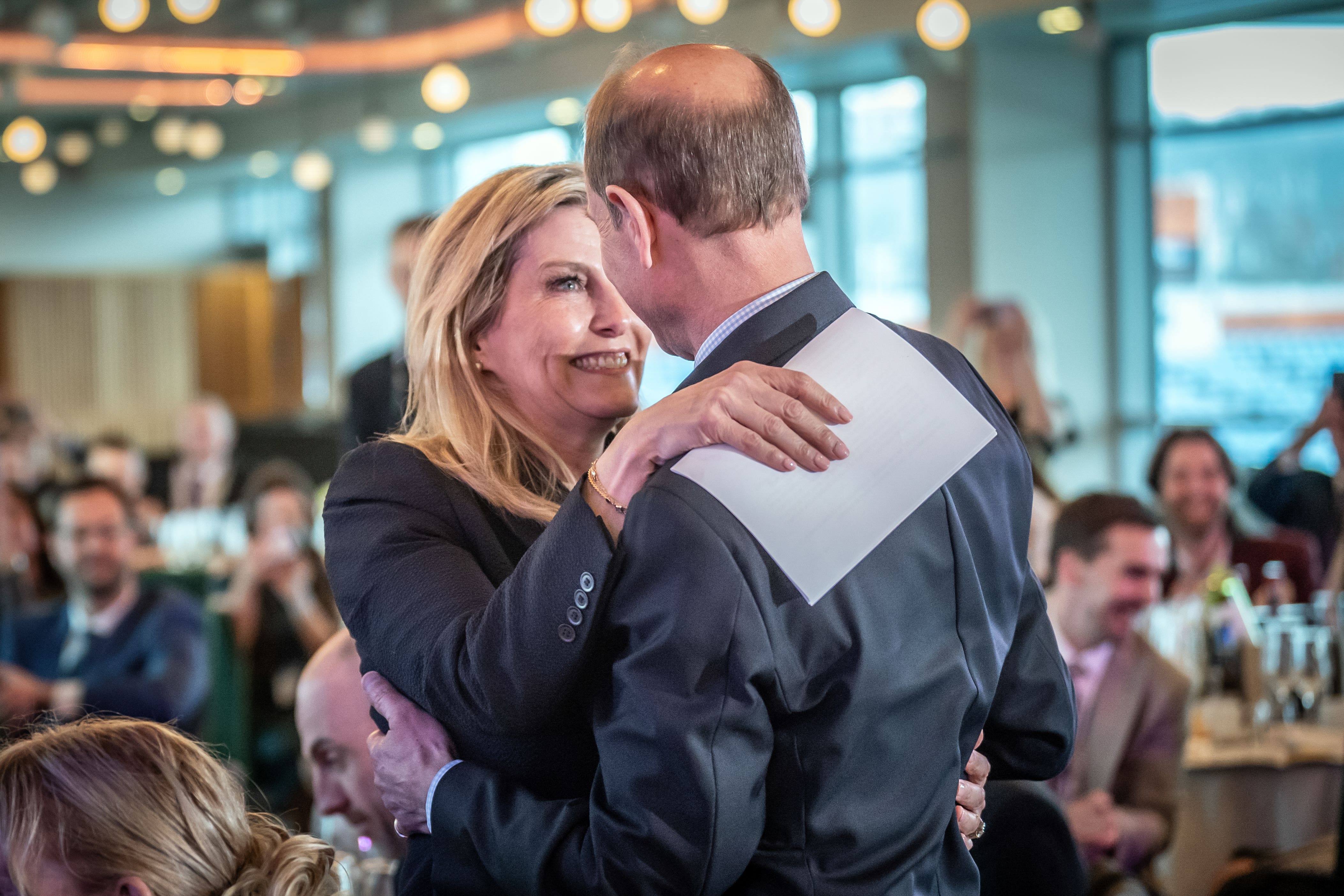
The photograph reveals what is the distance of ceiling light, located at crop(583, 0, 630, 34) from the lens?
6988mm

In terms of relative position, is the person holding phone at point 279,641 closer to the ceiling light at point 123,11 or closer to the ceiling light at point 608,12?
the ceiling light at point 608,12

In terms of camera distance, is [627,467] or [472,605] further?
[472,605]

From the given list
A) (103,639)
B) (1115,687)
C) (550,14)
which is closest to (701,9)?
(550,14)

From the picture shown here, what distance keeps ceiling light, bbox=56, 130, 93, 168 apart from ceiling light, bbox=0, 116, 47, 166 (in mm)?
174

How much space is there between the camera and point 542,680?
1.04 m

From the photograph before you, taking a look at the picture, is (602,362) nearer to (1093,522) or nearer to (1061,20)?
(1093,522)

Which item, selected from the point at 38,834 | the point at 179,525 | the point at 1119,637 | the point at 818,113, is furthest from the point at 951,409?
the point at 818,113

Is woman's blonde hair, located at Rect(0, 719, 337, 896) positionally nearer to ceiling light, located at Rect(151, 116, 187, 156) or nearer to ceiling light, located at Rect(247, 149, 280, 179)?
ceiling light, located at Rect(151, 116, 187, 156)

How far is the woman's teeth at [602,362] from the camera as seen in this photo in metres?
1.42

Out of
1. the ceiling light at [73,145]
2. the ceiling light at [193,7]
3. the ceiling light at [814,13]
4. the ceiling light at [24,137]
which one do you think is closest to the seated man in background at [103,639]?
the ceiling light at [193,7]

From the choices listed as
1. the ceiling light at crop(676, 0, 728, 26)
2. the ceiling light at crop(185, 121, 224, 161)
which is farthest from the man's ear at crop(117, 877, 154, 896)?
the ceiling light at crop(185, 121, 224, 161)

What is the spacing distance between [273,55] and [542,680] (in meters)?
10.5

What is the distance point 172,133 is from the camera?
11.7 meters

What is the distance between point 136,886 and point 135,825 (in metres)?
0.06
